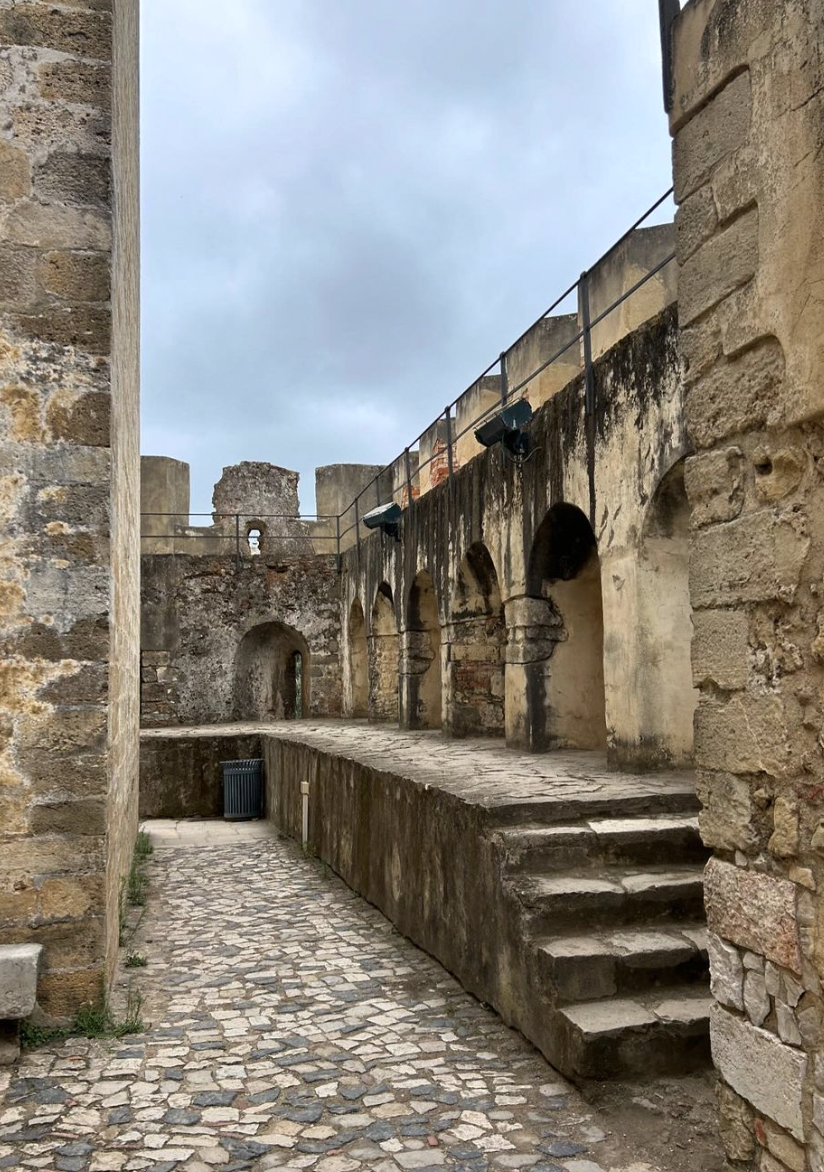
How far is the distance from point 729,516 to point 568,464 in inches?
198

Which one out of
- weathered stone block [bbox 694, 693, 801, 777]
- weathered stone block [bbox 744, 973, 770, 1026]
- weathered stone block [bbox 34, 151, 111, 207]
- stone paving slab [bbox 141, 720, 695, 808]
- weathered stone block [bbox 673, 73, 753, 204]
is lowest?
weathered stone block [bbox 744, 973, 770, 1026]

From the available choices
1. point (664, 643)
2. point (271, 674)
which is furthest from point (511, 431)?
point (271, 674)

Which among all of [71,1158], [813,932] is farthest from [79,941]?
[813,932]

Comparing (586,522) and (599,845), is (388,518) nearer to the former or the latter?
(586,522)

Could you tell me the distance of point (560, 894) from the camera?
13.8 ft

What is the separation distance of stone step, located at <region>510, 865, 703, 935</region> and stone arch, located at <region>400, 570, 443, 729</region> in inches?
325

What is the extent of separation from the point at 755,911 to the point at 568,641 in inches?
235

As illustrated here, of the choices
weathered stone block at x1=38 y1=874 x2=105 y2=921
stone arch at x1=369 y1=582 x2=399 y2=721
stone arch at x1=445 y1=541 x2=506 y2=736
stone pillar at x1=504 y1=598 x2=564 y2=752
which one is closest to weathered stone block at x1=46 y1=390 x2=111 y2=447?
weathered stone block at x1=38 y1=874 x2=105 y2=921

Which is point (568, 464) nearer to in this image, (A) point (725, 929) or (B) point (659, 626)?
(B) point (659, 626)

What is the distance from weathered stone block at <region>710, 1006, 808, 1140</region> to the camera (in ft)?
7.97

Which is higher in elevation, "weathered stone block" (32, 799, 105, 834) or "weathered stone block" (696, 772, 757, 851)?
"weathered stone block" (696, 772, 757, 851)

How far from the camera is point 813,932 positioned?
93.3 inches

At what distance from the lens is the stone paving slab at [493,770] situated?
206 inches

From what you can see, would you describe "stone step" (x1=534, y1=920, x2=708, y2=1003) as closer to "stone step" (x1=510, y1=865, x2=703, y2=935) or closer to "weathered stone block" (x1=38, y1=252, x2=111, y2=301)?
"stone step" (x1=510, y1=865, x2=703, y2=935)
